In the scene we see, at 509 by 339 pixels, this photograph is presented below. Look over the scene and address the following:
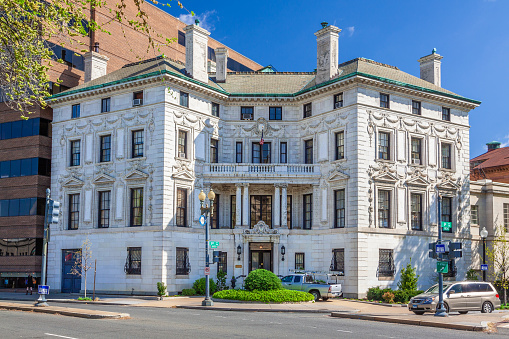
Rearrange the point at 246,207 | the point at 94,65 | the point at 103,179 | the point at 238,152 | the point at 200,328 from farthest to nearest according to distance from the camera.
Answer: the point at 94,65
the point at 238,152
the point at 103,179
the point at 246,207
the point at 200,328

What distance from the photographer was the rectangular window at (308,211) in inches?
Answer: 1861

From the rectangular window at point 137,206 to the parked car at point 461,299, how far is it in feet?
70.3

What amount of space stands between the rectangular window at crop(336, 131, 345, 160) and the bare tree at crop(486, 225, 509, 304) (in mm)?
13356

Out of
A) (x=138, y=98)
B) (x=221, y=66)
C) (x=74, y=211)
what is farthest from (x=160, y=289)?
(x=221, y=66)

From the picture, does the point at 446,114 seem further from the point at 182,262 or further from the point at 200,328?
the point at 200,328

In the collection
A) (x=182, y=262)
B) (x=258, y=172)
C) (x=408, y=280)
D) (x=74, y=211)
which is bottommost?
(x=408, y=280)

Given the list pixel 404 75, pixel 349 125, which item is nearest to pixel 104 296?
pixel 349 125

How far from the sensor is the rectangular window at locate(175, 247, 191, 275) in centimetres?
4425

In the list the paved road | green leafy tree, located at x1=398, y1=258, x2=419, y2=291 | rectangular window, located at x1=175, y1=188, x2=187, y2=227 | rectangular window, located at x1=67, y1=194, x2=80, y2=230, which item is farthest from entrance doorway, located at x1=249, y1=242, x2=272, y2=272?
the paved road

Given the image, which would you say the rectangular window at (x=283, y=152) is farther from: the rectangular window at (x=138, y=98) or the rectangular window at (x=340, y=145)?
the rectangular window at (x=138, y=98)

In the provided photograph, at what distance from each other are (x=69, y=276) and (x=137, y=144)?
11721 mm

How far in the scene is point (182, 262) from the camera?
44625 mm

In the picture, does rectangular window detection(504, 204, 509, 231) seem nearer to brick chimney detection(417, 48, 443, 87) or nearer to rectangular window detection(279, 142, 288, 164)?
brick chimney detection(417, 48, 443, 87)

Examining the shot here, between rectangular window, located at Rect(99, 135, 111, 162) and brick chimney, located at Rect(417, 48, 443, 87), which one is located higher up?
brick chimney, located at Rect(417, 48, 443, 87)
